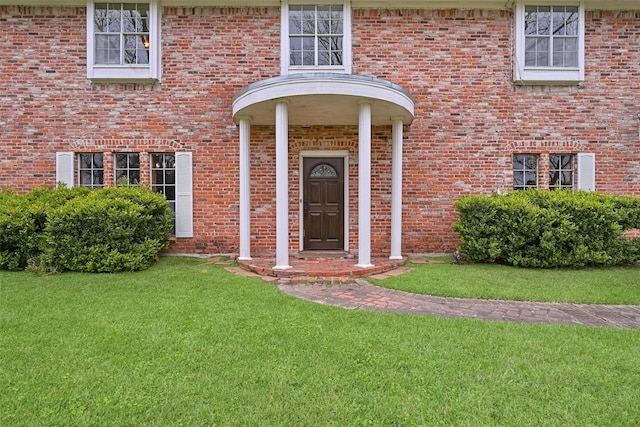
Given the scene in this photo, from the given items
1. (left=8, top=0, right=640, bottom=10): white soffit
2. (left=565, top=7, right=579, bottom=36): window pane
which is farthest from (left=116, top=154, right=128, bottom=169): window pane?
(left=565, top=7, right=579, bottom=36): window pane

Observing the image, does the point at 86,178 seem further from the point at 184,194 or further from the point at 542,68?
the point at 542,68

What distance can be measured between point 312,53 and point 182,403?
704 centimetres

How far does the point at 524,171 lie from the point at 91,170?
377 inches

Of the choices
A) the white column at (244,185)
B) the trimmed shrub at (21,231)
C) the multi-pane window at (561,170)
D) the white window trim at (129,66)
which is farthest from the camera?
the multi-pane window at (561,170)

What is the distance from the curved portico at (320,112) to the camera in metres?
5.46

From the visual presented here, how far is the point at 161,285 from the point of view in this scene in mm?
4938

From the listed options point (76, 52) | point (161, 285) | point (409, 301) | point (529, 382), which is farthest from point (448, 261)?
point (76, 52)

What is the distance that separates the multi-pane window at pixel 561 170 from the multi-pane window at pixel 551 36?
78.7 inches

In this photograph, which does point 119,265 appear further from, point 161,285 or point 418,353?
point 418,353

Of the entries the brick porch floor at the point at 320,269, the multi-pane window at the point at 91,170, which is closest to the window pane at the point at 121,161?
the multi-pane window at the point at 91,170

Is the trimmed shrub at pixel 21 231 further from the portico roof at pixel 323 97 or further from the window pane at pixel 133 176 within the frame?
the portico roof at pixel 323 97

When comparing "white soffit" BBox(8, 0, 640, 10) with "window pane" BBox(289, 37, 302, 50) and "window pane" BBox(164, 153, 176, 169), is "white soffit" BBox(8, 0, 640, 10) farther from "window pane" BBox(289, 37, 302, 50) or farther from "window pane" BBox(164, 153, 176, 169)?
"window pane" BBox(164, 153, 176, 169)

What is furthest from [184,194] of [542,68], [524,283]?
[542,68]

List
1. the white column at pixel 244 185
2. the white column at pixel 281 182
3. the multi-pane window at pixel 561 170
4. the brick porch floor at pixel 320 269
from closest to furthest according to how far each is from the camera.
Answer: the brick porch floor at pixel 320 269 < the white column at pixel 281 182 < the white column at pixel 244 185 < the multi-pane window at pixel 561 170
